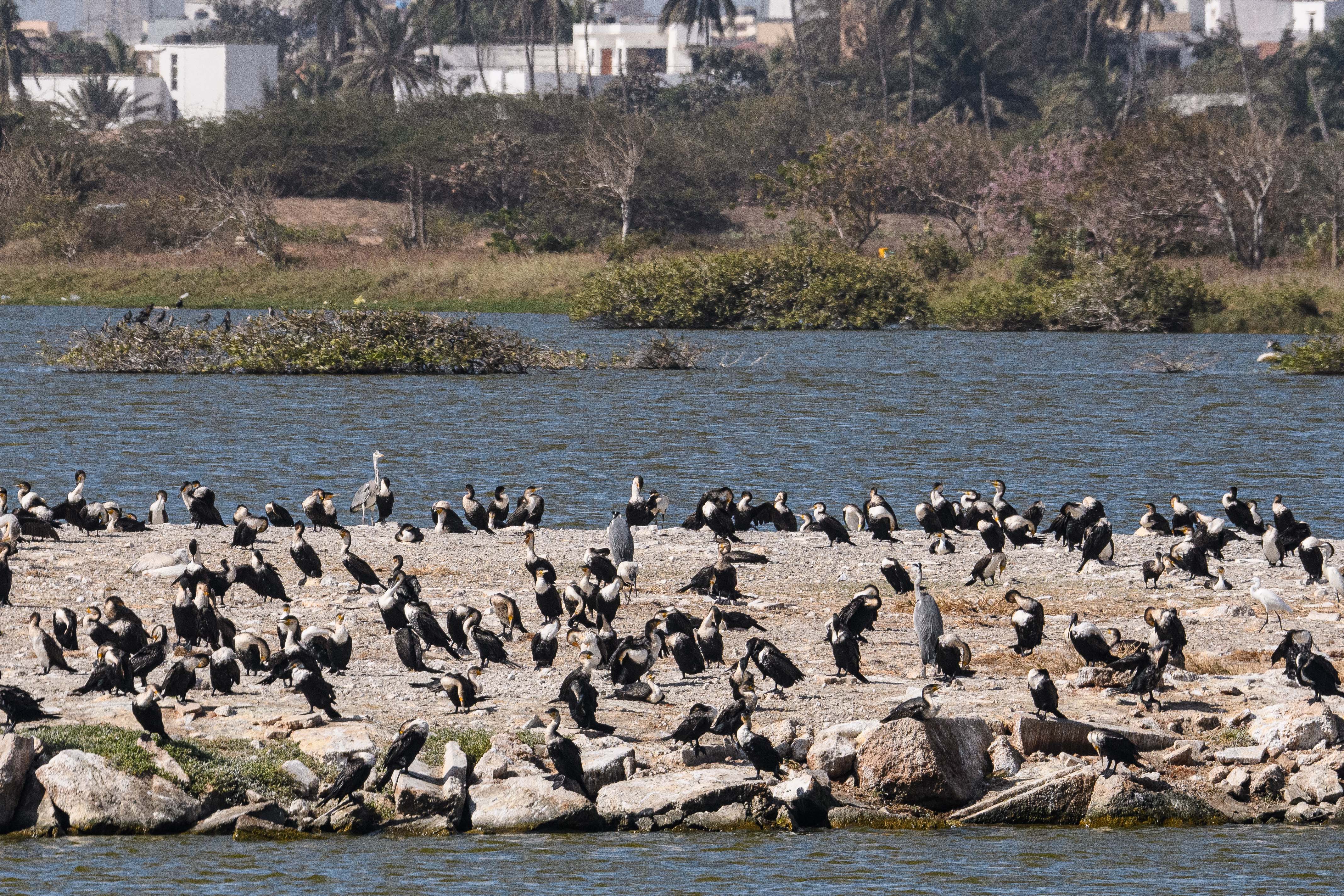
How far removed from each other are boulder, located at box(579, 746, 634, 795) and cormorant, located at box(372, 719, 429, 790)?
3.57 feet

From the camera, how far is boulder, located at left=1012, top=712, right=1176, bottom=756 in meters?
13.4

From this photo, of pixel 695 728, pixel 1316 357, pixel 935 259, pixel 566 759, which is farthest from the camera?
pixel 935 259

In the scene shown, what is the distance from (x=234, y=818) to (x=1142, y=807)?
20.0 ft

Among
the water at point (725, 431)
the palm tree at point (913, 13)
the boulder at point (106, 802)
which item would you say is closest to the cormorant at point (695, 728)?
the boulder at point (106, 802)

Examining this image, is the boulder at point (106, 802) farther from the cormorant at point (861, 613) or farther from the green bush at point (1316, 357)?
the green bush at point (1316, 357)

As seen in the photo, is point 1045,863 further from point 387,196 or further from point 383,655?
point 387,196

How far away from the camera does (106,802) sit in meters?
12.2

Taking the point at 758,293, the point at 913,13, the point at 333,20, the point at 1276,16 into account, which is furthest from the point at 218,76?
the point at 1276,16

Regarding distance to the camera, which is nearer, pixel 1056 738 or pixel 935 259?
pixel 1056 738

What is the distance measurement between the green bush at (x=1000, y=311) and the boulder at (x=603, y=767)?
184 ft

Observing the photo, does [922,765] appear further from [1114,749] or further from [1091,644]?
[1091,644]

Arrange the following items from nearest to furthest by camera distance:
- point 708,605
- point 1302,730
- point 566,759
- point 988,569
→ point 566,759 → point 1302,730 → point 708,605 → point 988,569

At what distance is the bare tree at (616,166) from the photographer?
292 ft

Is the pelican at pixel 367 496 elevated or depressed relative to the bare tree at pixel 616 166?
depressed
